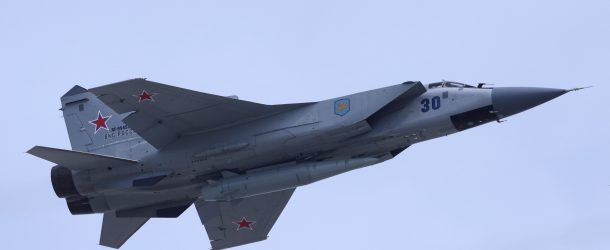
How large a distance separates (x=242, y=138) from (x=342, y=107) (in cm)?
280

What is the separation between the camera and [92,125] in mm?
33219

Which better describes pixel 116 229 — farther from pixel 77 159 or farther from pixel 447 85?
pixel 447 85

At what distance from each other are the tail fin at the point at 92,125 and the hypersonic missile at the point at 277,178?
322 centimetres

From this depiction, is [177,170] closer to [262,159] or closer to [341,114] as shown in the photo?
[262,159]

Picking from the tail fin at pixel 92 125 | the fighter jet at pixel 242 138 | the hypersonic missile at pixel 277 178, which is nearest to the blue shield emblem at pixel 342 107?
the fighter jet at pixel 242 138

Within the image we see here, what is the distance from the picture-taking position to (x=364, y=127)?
28062 millimetres

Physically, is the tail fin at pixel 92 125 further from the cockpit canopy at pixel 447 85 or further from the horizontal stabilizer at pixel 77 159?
the cockpit canopy at pixel 447 85

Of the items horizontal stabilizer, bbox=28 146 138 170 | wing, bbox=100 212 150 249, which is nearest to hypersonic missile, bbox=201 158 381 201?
horizontal stabilizer, bbox=28 146 138 170

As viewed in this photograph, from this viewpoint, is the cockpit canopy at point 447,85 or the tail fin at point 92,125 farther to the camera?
the tail fin at point 92,125

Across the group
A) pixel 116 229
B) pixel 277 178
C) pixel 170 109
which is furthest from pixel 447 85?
pixel 116 229

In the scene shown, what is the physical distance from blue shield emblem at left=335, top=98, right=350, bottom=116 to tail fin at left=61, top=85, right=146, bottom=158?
21.0 feet

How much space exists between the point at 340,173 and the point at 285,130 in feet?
6.12

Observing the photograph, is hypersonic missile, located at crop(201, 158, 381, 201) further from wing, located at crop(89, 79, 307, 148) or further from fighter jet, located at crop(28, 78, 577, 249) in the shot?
wing, located at crop(89, 79, 307, 148)

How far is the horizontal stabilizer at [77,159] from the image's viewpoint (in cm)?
2970
